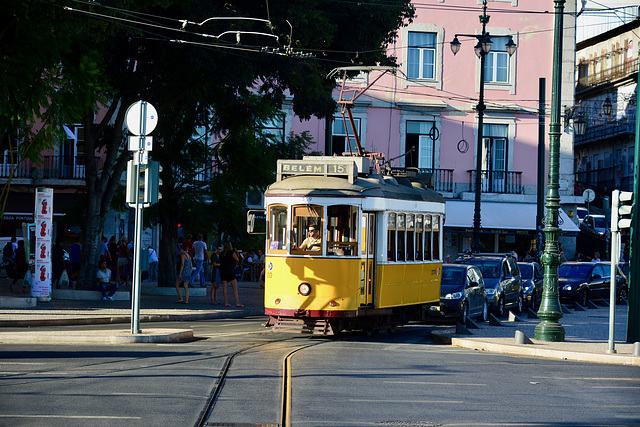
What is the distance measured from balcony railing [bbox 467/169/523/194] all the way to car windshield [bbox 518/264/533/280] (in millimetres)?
15785

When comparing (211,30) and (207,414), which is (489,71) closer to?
(211,30)

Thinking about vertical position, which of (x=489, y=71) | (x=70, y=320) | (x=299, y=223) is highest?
(x=489, y=71)

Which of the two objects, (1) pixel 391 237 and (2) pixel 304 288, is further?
(1) pixel 391 237

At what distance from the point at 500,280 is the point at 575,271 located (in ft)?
30.9

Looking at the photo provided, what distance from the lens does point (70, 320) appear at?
22484mm

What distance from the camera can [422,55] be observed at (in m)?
49.7

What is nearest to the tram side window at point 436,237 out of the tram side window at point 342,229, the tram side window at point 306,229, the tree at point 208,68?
the tram side window at point 342,229

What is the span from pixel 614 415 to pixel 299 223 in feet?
31.7

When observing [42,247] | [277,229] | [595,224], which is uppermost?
[595,224]

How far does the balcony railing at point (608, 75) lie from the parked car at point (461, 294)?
46325 mm

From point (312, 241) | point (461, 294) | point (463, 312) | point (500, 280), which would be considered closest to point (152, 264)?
point (500, 280)

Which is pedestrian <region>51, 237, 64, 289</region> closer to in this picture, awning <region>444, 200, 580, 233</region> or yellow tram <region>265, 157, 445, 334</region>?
yellow tram <region>265, 157, 445, 334</region>

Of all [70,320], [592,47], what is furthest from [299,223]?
[592,47]

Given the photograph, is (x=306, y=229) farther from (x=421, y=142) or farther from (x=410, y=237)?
(x=421, y=142)
